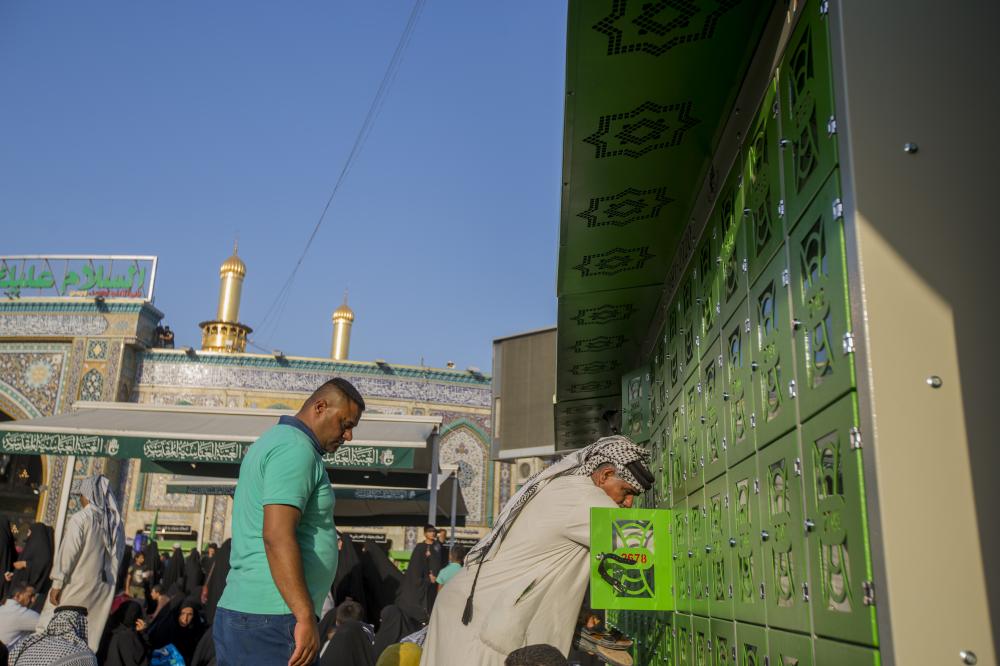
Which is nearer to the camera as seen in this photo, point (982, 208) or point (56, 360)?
point (982, 208)

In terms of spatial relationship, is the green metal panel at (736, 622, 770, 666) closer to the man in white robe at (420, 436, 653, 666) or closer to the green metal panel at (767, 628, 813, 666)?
the green metal panel at (767, 628, 813, 666)

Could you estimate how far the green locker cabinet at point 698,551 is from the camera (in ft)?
9.84

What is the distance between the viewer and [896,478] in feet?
4.59

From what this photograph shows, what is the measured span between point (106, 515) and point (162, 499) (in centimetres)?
1465

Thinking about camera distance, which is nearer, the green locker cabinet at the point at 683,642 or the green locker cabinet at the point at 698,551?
the green locker cabinet at the point at 698,551

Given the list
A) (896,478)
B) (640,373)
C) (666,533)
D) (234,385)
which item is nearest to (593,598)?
(666,533)

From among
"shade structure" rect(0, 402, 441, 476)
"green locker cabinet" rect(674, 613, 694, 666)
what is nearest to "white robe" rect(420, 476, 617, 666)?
"green locker cabinet" rect(674, 613, 694, 666)

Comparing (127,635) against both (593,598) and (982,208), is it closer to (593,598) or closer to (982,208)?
(593,598)

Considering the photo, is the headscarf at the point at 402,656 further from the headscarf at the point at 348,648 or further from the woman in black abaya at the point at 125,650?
the woman in black abaya at the point at 125,650

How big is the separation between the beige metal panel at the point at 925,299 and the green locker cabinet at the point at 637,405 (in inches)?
132

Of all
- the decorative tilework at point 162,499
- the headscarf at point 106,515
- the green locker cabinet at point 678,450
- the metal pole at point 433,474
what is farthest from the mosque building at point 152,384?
the green locker cabinet at point 678,450

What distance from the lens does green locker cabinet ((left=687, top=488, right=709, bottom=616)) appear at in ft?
9.84

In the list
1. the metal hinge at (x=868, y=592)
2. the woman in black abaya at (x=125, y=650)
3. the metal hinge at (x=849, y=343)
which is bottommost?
the woman in black abaya at (x=125, y=650)

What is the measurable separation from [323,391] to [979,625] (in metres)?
1.70
